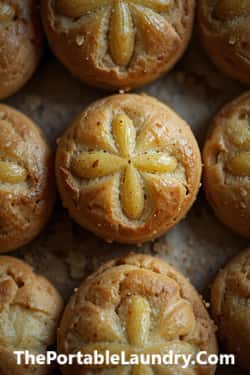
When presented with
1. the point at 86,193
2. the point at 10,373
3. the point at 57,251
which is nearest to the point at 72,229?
the point at 57,251

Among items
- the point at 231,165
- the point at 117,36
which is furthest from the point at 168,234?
the point at 117,36

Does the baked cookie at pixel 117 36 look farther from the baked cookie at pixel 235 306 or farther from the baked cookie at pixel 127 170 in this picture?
the baked cookie at pixel 235 306

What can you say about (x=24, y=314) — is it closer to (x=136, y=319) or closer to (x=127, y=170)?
(x=136, y=319)

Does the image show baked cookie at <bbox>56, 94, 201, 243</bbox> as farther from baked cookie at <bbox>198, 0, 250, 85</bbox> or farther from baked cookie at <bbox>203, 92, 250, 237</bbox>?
baked cookie at <bbox>198, 0, 250, 85</bbox>

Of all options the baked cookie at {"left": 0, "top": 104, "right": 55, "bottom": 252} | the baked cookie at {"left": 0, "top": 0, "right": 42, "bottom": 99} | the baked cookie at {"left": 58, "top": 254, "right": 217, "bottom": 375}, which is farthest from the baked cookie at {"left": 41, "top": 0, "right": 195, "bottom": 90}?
the baked cookie at {"left": 58, "top": 254, "right": 217, "bottom": 375}

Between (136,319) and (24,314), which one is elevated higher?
(136,319)
